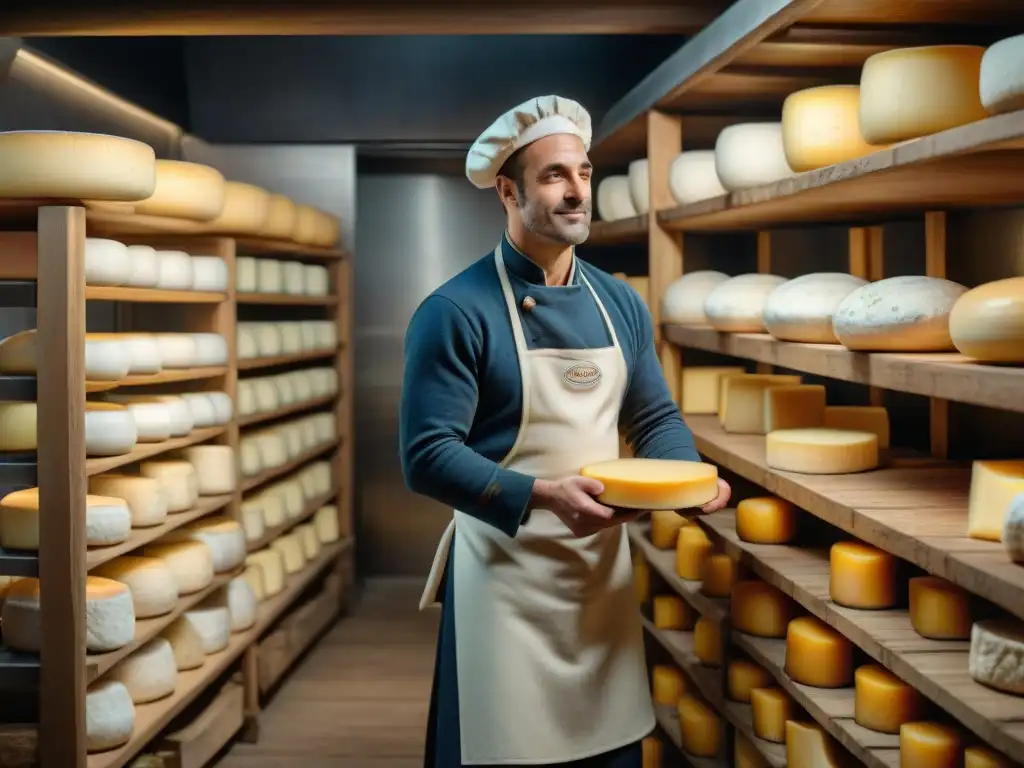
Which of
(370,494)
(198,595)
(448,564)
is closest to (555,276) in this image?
(448,564)

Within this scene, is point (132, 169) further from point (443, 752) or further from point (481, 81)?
point (481, 81)

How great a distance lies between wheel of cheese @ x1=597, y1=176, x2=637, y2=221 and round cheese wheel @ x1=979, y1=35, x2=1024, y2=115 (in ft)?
7.85

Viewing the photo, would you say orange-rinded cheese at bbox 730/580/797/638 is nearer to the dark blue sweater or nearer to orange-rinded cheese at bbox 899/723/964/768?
the dark blue sweater

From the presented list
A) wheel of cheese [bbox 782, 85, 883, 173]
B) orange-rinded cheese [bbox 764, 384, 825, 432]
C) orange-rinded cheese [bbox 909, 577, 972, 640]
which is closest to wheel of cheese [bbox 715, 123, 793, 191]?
wheel of cheese [bbox 782, 85, 883, 173]

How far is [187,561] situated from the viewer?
3.34 m

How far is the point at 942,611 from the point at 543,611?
2.31ft

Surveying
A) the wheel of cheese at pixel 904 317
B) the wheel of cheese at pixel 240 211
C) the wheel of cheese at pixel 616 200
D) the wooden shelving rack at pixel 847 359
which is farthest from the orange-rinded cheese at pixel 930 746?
the wheel of cheese at pixel 240 211

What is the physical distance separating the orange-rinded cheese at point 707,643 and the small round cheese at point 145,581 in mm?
1406

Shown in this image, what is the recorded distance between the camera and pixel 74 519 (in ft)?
8.41

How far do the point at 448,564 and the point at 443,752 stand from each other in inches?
14.5

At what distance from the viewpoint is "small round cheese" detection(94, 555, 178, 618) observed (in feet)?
10.1

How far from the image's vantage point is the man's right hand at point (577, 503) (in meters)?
1.92

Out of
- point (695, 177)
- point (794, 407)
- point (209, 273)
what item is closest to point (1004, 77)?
point (794, 407)

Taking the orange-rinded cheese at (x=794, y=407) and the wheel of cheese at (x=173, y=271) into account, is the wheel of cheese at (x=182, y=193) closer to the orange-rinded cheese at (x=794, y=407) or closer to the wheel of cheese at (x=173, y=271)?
the wheel of cheese at (x=173, y=271)
